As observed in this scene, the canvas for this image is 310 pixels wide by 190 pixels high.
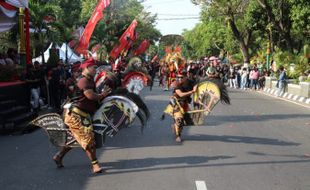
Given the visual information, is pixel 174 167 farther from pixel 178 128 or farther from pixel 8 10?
pixel 8 10

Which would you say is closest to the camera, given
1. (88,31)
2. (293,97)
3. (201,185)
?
(201,185)

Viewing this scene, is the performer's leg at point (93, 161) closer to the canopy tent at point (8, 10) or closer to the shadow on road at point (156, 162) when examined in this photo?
the shadow on road at point (156, 162)

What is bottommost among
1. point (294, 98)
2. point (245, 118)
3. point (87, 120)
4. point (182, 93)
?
point (294, 98)

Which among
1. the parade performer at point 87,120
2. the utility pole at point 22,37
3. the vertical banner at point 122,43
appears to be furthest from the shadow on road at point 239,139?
the vertical banner at point 122,43

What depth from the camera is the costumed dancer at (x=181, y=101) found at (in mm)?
10172

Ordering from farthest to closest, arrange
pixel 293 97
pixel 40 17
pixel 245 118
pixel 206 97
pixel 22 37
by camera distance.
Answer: pixel 293 97
pixel 40 17
pixel 22 37
pixel 245 118
pixel 206 97

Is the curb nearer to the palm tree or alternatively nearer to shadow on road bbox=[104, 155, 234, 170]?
the palm tree

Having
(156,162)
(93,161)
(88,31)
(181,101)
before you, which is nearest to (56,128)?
(93,161)

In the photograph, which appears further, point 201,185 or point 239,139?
point 239,139

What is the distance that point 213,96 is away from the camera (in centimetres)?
1045

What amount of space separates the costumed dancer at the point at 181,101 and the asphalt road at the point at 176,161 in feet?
1.15

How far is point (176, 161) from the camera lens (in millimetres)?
8148

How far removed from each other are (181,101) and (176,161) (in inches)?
95.8

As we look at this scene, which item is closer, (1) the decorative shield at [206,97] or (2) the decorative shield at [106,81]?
(1) the decorative shield at [206,97]
